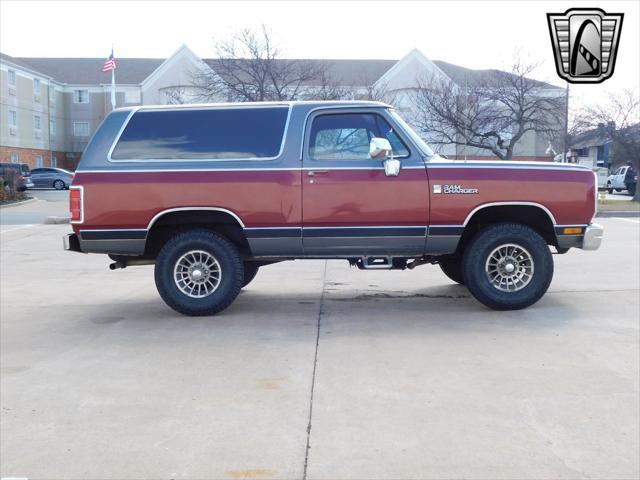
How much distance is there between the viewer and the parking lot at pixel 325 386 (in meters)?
3.93

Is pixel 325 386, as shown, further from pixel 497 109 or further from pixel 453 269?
pixel 497 109

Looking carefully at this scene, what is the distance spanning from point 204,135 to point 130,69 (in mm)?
54773

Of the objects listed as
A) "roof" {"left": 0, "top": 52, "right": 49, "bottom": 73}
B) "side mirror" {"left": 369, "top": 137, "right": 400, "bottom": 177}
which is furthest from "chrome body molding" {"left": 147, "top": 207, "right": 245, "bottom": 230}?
"roof" {"left": 0, "top": 52, "right": 49, "bottom": 73}

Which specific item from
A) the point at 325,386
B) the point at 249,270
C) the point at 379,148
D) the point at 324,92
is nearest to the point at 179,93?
the point at 324,92

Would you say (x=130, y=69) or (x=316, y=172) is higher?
(x=130, y=69)

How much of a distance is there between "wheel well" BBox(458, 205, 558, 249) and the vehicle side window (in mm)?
1100

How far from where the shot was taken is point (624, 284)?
9156 mm

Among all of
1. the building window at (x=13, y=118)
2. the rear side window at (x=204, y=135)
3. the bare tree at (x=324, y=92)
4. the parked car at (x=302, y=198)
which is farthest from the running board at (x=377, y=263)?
the building window at (x=13, y=118)

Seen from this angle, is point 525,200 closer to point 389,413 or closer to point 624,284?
point 624,284

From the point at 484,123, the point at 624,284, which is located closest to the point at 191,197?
the point at 624,284

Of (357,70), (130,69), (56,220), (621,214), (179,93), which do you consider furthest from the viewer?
(130,69)

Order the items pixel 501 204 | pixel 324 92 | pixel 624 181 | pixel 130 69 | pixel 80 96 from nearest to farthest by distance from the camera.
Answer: pixel 501 204 < pixel 324 92 < pixel 624 181 < pixel 130 69 < pixel 80 96

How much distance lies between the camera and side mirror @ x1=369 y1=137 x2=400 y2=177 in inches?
273

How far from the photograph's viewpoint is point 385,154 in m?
7.06
